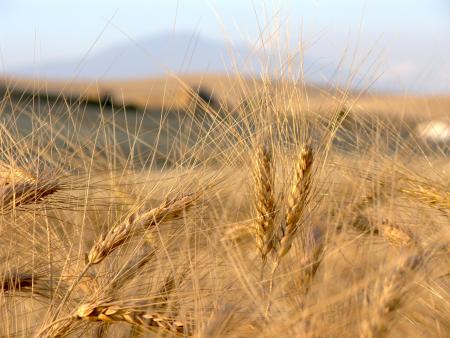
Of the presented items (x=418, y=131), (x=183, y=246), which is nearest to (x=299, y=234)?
(x=183, y=246)

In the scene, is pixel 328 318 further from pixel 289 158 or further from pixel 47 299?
pixel 47 299

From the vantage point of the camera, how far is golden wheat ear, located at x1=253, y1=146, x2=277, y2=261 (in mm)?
1207

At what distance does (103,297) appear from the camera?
3.57ft

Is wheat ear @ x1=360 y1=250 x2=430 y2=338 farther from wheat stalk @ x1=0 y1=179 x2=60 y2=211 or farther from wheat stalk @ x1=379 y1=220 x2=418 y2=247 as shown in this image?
wheat stalk @ x1=0 y1=179 x2=60 y2=211

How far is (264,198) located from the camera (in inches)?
47.8

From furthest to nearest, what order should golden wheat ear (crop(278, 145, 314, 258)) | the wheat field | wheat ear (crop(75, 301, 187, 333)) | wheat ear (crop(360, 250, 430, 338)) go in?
golden wheat ear (crop(278, 145, 314, 258)) → wheat ear (crop(75, 301, 187, 333)) → the wheat field → wheat ear (crop(360, 250, 430, 338))

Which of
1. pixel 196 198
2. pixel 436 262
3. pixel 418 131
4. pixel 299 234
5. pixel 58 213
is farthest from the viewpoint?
pixel 418 131

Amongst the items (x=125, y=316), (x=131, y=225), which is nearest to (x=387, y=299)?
(x=125, y=316)

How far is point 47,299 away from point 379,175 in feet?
2.20

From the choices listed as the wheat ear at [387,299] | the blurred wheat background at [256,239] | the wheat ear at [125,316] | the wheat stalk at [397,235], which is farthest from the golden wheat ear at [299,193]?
the wheat ear at [387,299]

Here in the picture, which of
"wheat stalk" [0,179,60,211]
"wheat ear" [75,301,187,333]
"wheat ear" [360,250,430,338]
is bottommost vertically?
"wheat ear" [75,301,187,333]

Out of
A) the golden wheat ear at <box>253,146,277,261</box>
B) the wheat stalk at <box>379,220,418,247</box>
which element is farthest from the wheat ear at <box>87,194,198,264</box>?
the wheat stalk at <box>379,220,418,247</box>

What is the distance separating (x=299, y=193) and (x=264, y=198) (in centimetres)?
6

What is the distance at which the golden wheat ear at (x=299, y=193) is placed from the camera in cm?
118
